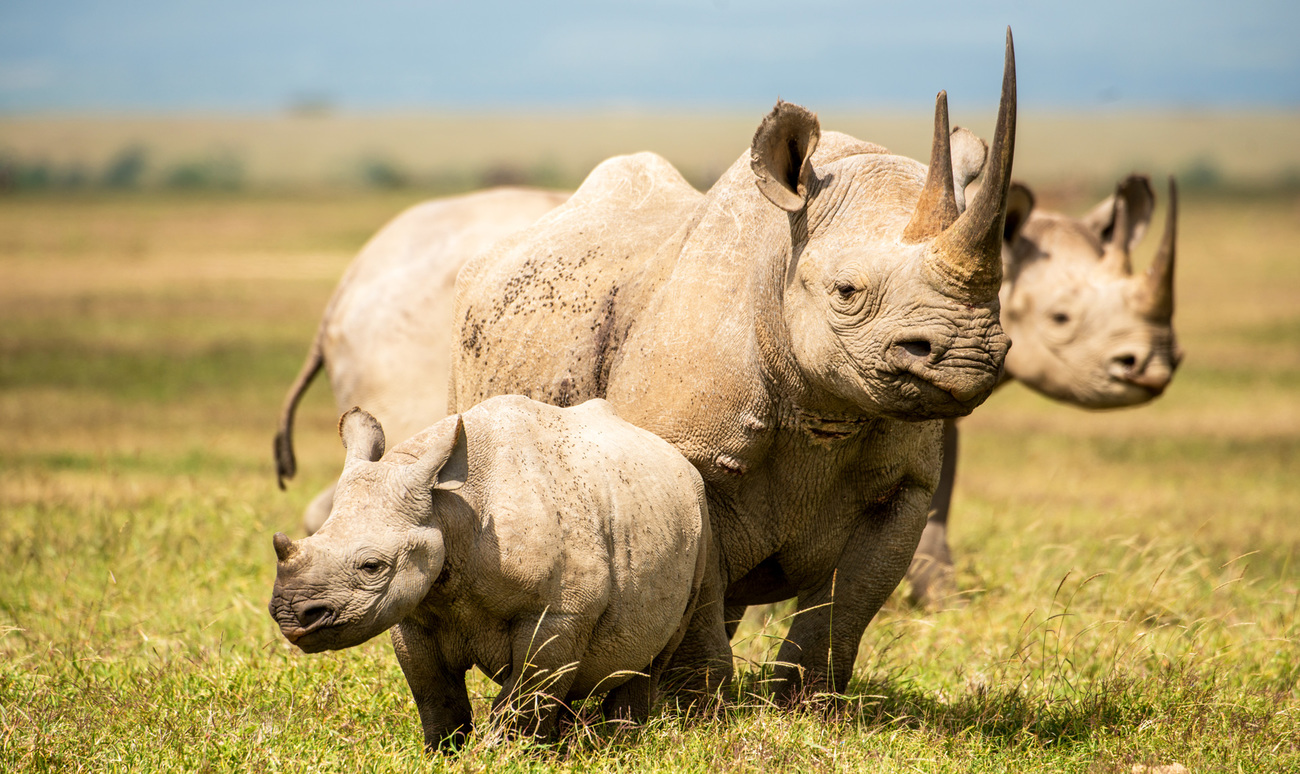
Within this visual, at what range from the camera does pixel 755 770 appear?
428 cm

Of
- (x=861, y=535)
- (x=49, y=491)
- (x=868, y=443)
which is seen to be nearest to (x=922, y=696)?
(x=861, y=535)

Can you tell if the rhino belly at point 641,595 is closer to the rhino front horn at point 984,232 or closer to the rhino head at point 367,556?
the rhino head at point 367,556

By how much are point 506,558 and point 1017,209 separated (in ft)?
16.9

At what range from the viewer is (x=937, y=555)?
25.7ft

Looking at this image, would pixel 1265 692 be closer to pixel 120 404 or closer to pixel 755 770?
pixel 755 770

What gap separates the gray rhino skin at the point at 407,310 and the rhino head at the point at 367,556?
11.5ft

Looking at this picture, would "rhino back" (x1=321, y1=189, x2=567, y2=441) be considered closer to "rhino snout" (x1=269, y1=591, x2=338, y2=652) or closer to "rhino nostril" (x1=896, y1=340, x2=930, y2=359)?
"rhino nostril" (x1=896, y1=340, x2=930, y2=359)

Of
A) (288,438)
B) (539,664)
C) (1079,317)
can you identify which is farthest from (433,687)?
(1079,317)

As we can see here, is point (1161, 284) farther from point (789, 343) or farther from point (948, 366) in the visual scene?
point (948, 366)

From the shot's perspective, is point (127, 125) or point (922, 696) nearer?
point (922, 696)

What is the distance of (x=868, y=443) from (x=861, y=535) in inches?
14.0

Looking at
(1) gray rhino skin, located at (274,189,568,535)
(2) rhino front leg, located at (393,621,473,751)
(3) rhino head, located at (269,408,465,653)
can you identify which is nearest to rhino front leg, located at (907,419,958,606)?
(1) gray rhino skin, located at (274,189,568,535)

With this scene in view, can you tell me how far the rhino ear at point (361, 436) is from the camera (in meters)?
4.01

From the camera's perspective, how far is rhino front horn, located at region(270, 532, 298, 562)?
3.59 m
